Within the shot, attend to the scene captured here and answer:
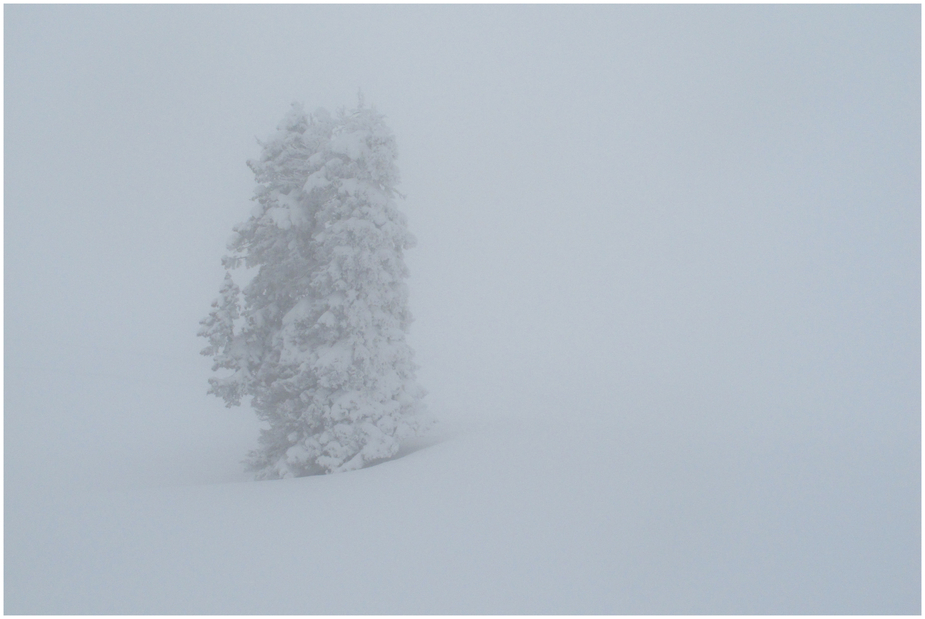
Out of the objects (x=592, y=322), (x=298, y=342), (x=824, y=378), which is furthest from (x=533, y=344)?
(x=298, y=342)

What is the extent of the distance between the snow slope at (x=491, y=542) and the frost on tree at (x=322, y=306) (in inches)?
78.9

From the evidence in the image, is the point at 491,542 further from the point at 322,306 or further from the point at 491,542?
the point at 322,306

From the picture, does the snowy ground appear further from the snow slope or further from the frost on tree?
the frost on tree

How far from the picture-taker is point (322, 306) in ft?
50.1

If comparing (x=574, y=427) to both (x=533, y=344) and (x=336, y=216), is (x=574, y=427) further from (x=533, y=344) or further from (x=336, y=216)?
(x=533, y=344)

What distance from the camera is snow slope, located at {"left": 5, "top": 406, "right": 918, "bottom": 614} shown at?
26.3ft

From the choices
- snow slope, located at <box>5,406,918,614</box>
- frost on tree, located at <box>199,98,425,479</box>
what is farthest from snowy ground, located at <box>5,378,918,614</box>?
frost on tree, located at <box>199,98,425,479</box>

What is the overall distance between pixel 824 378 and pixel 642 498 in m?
27.1

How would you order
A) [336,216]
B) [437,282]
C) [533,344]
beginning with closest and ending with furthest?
[336,216] < [533,344] < [437,282]

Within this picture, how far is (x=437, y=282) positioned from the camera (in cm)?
8700

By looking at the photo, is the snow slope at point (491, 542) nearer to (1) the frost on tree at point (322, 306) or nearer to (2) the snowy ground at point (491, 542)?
(2) the snowy ground at point (491, 542)

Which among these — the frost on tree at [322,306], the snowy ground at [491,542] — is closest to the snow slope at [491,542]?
the snowy ground at [491,542]

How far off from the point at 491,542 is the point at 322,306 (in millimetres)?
8521

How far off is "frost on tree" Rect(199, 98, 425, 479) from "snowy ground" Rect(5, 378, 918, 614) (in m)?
2.03
